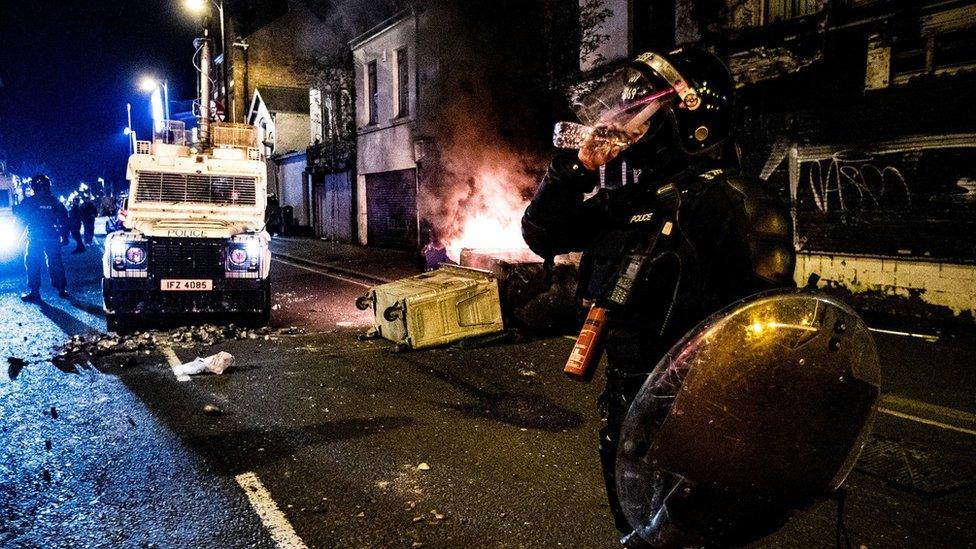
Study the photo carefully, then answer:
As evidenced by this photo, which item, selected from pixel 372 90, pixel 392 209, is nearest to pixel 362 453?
pixel 392 209

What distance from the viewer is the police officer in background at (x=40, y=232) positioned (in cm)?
1210

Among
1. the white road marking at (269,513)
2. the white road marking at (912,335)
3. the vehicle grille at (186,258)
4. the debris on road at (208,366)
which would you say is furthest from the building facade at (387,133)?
the white road marking at (269,513)

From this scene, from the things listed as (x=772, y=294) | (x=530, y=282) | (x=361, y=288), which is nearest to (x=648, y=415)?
(x=772, y=294)

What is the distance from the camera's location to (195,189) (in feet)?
33.0

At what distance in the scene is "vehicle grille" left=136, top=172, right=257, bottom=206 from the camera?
979 cm

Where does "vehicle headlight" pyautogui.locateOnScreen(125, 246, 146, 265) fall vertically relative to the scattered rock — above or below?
above

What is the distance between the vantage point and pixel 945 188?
912 cm

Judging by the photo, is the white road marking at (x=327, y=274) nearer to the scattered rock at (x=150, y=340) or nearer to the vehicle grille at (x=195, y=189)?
the vehicle grille at (x=195, y=189)

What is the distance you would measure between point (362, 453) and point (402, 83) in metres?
20.7

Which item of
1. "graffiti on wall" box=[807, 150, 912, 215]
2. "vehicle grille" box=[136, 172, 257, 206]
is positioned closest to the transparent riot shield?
"graffiti on wall" box=[807, 150, 912, 215]

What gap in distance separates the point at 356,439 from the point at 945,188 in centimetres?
915

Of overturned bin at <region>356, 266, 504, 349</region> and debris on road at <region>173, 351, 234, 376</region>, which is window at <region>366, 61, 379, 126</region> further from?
debris on road at <region>173, 351, 234, 376</region>

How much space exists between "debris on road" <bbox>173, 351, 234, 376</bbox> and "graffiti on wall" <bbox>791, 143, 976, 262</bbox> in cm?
955

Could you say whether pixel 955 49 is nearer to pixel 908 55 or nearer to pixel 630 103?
pixel 908 55
